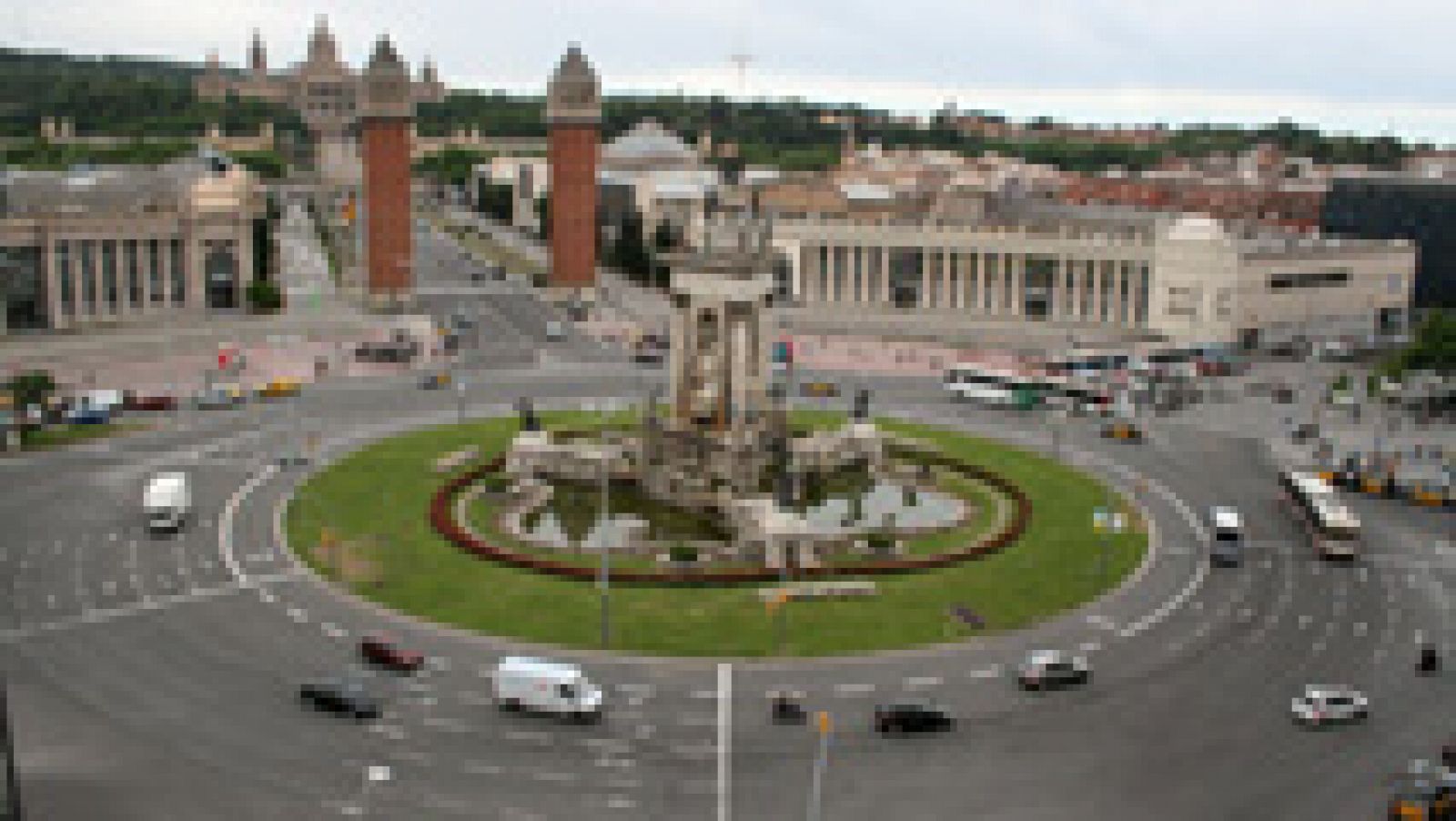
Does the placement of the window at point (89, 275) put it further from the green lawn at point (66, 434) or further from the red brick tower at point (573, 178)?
the red brick tower at point (573, 178)

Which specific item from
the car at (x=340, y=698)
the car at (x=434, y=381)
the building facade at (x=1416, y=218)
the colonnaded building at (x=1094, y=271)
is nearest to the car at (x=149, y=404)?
the car at (x=434, y=381)

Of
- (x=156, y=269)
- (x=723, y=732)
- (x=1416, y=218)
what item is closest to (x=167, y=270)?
(x=156, y=269)

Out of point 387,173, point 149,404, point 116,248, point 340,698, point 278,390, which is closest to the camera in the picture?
point 340,698

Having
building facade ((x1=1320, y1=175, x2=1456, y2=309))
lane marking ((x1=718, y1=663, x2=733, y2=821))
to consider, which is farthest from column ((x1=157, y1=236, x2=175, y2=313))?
building facade ((x1=1320, y1=175, x2=1456, y2=309))

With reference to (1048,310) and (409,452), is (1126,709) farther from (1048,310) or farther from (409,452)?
(1048,310)

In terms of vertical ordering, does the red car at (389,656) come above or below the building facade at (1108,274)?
below

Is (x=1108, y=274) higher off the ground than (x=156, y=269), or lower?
higher

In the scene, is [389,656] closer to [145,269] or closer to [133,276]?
[145,269]
